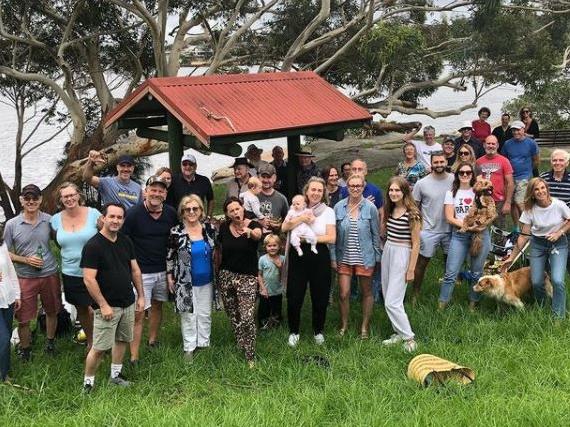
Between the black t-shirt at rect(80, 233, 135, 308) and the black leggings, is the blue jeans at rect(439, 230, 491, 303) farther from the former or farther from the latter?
the black t-shirt at rect(80, 233, 135, 308)

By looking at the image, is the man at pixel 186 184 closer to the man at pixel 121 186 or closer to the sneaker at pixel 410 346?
the man at pixel 121 186

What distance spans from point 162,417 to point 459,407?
1.87 meters

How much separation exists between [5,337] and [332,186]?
11.2ft

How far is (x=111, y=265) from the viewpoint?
4430mm

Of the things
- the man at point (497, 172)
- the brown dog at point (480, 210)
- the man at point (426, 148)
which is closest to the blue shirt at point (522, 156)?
the man at point (426, 148)

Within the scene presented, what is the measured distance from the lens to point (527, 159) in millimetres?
7848

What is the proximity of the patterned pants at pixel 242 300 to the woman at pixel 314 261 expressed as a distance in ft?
1.44

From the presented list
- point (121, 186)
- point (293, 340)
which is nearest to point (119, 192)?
point (121, 186)

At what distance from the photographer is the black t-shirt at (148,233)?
199 inches

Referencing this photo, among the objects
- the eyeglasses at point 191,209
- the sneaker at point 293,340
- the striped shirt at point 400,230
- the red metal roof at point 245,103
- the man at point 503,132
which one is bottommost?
the sneaker at point 293,340

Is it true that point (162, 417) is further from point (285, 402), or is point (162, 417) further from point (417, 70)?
point (417, 70)

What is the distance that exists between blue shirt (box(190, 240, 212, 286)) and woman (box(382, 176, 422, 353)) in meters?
1.47

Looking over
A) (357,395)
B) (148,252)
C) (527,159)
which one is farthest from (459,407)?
(527,159)

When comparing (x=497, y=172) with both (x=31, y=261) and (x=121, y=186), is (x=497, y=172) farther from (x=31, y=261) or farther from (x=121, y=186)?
(x=31, y=261)
